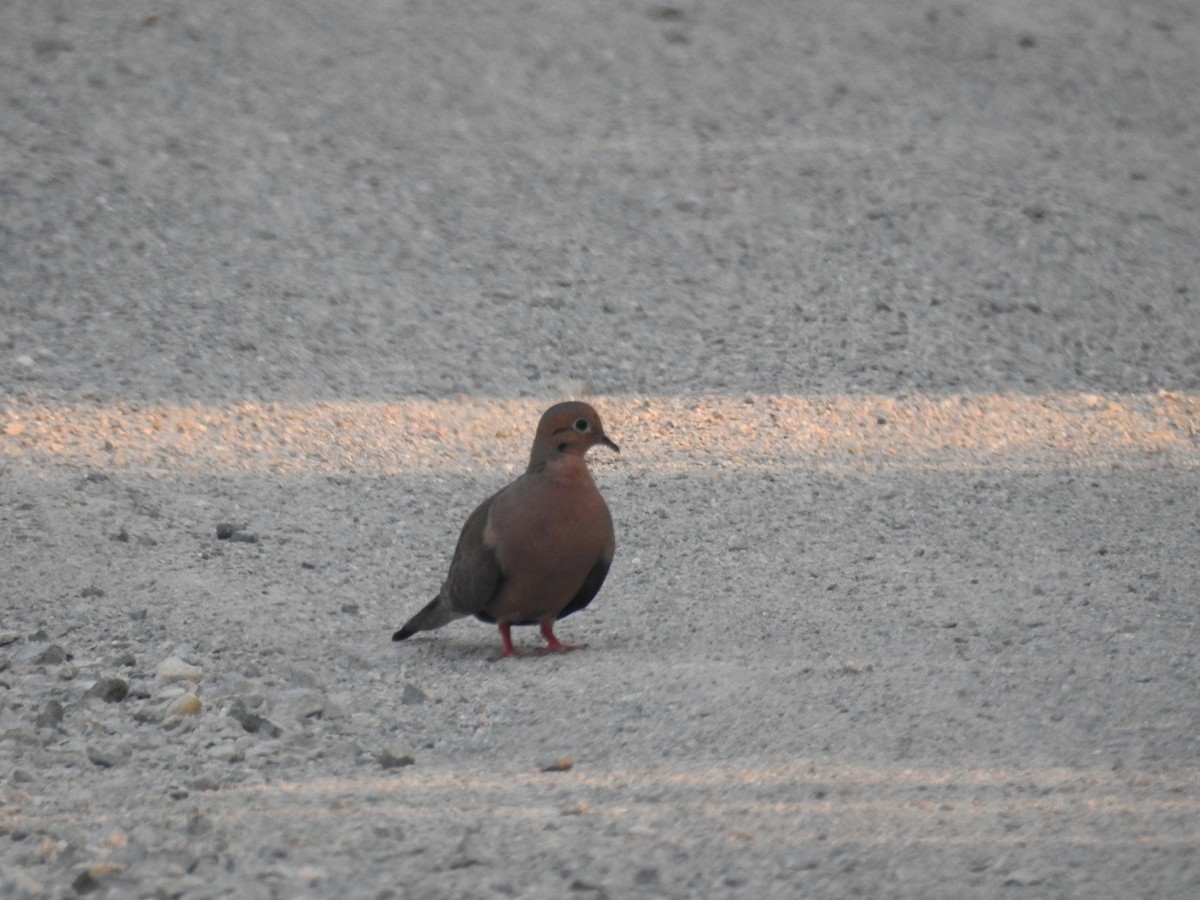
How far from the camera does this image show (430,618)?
16.9 ft

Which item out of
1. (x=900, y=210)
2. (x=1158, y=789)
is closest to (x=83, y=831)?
(x=1158, y=789)

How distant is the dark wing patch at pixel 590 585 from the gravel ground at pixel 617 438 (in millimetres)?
197

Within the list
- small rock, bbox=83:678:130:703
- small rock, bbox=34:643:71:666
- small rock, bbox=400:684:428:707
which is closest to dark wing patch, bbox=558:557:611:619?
small rock, bbox=400:684:428:707

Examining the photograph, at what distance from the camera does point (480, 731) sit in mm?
4391

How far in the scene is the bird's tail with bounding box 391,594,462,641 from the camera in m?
5.11

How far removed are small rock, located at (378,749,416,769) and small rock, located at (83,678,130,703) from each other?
0.91m

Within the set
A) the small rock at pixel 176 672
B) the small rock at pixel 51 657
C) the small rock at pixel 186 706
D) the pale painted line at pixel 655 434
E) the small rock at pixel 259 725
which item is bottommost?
the pale painted line at pixel 655 434

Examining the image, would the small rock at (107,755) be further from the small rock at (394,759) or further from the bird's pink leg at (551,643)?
the bird's pink leg at (551,643)

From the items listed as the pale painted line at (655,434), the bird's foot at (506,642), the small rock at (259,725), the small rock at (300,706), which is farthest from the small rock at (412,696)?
the pale painted line at (655,434)

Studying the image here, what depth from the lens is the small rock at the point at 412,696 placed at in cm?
461

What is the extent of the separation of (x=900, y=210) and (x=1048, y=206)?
0.96 m

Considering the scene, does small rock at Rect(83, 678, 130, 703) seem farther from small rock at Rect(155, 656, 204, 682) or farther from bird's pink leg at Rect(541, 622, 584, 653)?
bird's pink leg at Rect(541, 622, 584, 653)

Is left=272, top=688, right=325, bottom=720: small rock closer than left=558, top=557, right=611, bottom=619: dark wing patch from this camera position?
Yes

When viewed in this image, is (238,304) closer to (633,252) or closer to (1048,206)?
(633,252)
